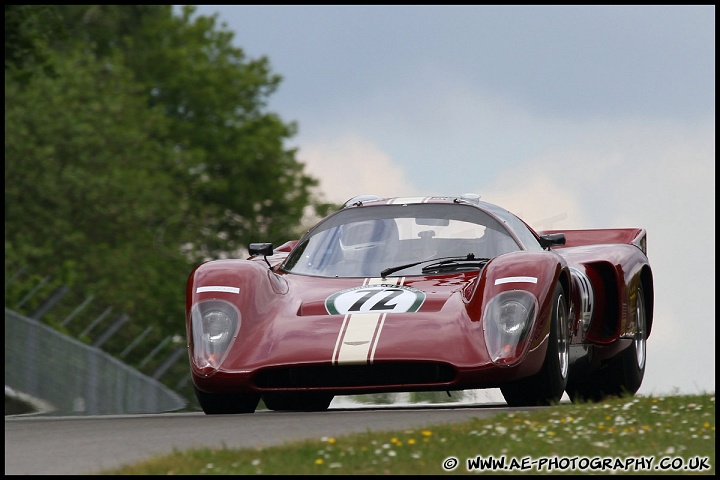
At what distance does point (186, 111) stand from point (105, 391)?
3425 cm

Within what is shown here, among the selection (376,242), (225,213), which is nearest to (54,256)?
(225,213)

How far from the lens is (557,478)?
19.4 ft

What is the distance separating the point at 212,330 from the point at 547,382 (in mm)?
2066

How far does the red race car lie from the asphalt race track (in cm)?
25

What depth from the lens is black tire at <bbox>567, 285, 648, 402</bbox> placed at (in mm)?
11469

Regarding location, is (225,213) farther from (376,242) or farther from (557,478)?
(557,478)

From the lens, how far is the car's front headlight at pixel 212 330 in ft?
30.0

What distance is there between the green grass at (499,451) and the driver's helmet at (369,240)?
2.65 metres

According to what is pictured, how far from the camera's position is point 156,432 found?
805 centimetres

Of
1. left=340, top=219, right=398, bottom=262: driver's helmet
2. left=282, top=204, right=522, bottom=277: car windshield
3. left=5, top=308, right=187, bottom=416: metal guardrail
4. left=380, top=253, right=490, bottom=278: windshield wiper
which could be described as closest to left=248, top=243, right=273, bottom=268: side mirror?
left=282, top=204, right=522, bottom=277: car windshield

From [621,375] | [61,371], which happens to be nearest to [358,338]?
[621,375]

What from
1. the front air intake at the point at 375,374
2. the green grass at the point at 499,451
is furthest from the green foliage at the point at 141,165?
the green grass at the point at 499,451

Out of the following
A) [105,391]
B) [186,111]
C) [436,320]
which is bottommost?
[105,391]

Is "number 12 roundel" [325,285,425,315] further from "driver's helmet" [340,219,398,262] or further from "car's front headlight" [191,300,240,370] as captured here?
"driver's helmet" [340,219,398,262]
